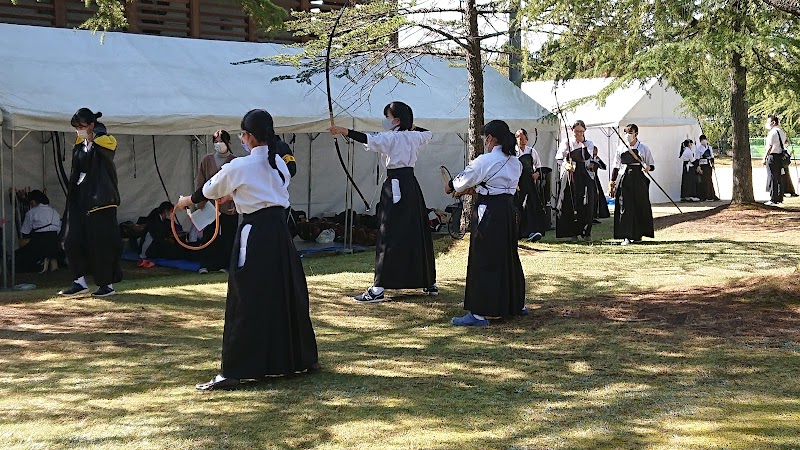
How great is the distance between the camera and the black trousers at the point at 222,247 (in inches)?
445

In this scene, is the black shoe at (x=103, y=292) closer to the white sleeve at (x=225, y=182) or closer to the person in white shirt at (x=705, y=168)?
the white sleeve at (x=225, y=182)

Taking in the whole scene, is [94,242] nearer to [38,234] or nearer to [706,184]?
[38,234]

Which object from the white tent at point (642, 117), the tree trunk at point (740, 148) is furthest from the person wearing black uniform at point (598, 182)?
the white tent at point (642, 117)

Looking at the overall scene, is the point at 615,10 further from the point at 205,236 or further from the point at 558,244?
the point at 205,236

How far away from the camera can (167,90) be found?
11.9 m

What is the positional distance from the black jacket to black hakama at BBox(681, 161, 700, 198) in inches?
592

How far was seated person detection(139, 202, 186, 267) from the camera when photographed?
12.7m

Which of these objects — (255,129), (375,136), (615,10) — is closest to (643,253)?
(615,10)

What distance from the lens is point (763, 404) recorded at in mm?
5055

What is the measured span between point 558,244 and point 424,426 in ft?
29.3

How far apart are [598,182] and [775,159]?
6.76m

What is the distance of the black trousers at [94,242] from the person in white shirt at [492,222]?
11.9 feet

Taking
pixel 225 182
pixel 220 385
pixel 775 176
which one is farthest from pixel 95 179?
pixel 775 176

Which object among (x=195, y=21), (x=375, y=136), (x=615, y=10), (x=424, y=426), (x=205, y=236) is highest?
(x=195, y=21)
